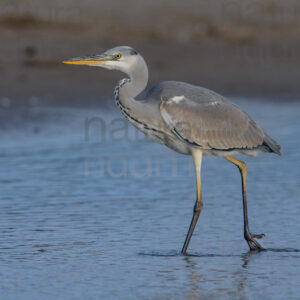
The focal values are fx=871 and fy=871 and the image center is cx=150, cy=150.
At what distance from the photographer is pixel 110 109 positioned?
46.2 ft

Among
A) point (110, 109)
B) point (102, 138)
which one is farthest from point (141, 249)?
point (110, 109)

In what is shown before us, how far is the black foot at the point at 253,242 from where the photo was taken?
276 inches

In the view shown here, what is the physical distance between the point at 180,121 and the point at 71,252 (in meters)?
1.43

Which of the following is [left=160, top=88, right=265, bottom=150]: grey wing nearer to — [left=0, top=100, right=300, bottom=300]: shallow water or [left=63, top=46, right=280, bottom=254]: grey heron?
[left=63, top=46, right=280, bottom=254]: grey heron

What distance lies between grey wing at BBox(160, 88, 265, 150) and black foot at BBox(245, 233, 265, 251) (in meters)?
0.83

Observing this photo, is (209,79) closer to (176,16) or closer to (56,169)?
(176,16)

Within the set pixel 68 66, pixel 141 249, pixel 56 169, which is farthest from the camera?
pixel 68 66

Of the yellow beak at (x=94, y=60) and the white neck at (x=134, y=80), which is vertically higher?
the yellow beak at (x=94, y=60)

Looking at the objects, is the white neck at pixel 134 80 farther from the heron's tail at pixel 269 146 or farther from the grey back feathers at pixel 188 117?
the heron's tail at pixel 269 146

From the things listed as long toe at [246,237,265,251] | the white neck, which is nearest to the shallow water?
long toe at [246,237,265,251]

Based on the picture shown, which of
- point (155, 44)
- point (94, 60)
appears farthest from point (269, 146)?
point (155, 44)

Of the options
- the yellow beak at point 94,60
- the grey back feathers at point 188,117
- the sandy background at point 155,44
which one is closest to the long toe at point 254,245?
the grey back feathers at point 188,117

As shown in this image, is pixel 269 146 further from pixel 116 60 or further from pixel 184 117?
pixel 116 60

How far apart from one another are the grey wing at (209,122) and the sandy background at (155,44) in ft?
21.9
